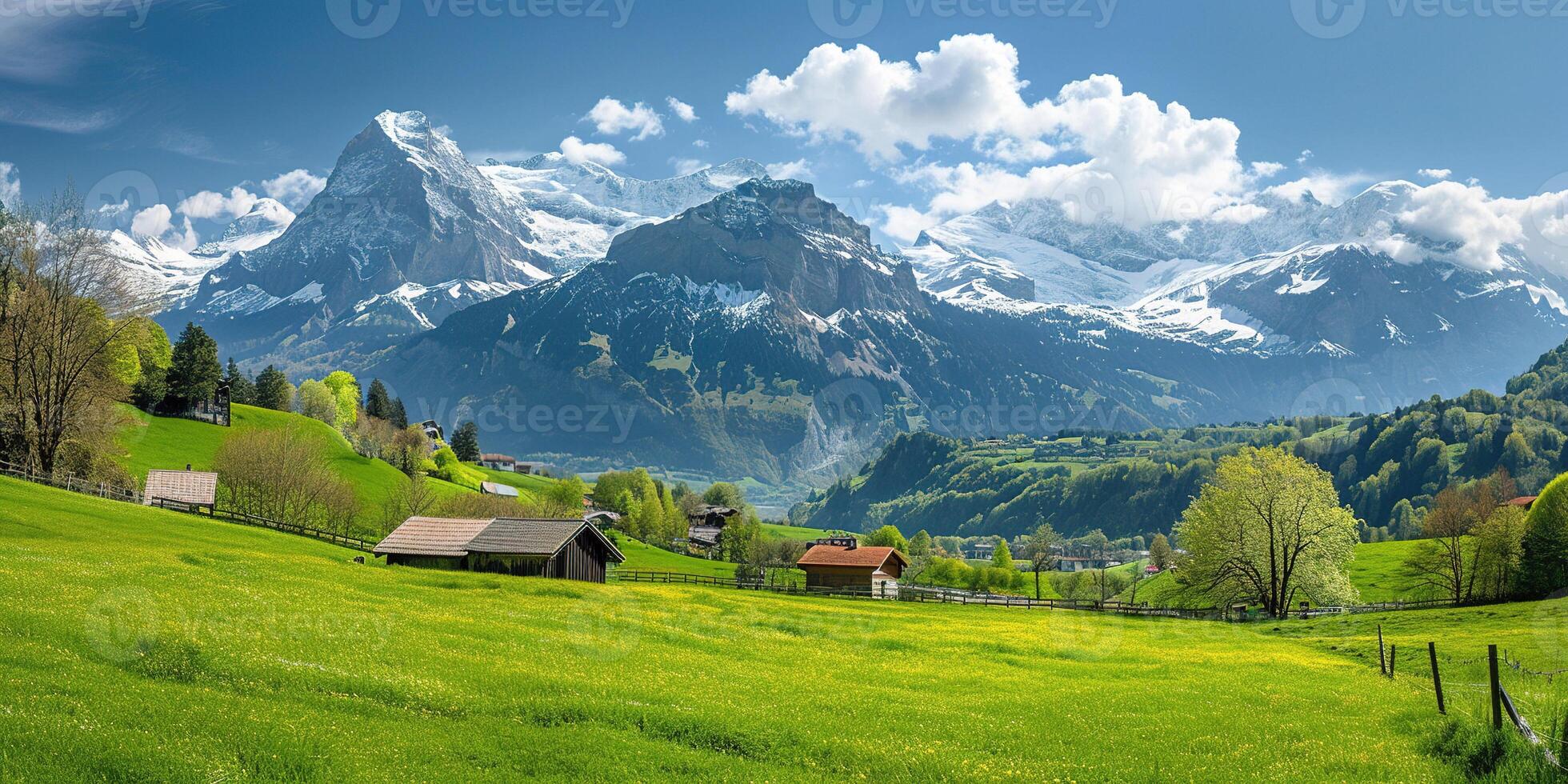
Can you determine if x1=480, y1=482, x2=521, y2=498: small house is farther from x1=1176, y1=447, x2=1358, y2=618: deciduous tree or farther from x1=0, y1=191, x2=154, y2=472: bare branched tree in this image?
x1=1176, y1=447, x2=1358, y2=618: deciduous tree

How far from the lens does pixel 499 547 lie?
78188 millimetres

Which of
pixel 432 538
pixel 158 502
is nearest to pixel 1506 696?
pixel 432 538

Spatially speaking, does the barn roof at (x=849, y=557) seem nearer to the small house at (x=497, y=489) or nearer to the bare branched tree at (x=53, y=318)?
the bare branched tree at (x=53, y=318)

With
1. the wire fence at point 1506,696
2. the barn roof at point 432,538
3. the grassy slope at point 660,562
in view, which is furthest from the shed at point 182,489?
the wire fence at point 1506,696

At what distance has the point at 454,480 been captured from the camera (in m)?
181

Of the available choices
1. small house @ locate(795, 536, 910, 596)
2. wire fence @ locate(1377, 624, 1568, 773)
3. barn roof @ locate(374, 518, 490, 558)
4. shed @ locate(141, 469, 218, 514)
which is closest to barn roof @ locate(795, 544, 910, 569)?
small house @ locate(795, 536, 910, 596)

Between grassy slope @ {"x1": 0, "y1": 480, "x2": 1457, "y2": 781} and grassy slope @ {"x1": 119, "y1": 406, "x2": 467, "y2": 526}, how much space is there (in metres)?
75.0

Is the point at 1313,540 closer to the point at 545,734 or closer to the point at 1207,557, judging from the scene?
the point at 1207,557

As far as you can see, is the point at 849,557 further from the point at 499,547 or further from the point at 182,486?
the point at 182,486

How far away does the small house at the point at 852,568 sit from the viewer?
101812mm

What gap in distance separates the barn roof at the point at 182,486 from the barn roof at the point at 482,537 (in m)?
22.5

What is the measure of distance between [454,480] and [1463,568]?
519 ft

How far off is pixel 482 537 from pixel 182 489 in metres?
31.9

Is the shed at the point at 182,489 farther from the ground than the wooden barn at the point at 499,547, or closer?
farther from the ground
